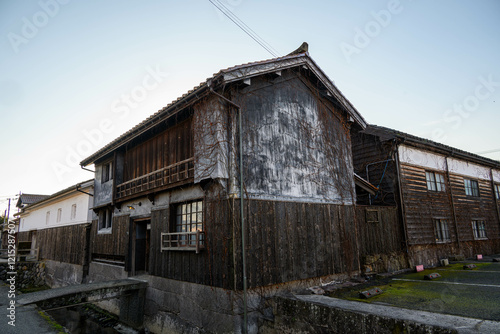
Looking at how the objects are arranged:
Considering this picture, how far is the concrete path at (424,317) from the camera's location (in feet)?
16.5

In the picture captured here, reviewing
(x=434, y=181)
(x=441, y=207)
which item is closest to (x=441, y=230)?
(x=441, y=207)

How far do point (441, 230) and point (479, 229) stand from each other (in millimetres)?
4858

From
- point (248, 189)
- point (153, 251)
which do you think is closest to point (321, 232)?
point (248, 189)

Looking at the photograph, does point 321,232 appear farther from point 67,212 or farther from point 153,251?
point 67,212

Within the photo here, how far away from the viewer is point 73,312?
15.2 m

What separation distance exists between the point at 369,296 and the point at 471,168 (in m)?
16.0

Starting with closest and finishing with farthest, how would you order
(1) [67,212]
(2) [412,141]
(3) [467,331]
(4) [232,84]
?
(3) [467,331], (4) [232,84], (2) [412,141], (1) [67,212]

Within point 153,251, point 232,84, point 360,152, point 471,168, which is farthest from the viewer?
point 471,168

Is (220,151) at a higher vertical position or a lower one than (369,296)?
higher

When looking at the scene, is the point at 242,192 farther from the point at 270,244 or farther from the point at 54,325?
the point at 54,325

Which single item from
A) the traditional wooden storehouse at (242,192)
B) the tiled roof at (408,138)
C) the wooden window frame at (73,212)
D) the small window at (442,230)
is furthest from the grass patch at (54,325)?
the small window at (442,230)

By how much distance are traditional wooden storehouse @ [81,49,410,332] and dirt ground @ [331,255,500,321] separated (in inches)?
62.6

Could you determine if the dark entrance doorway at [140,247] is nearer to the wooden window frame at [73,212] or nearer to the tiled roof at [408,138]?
the wooden window frame at [73,212]

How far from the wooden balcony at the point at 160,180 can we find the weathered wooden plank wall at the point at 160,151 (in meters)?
0.35
